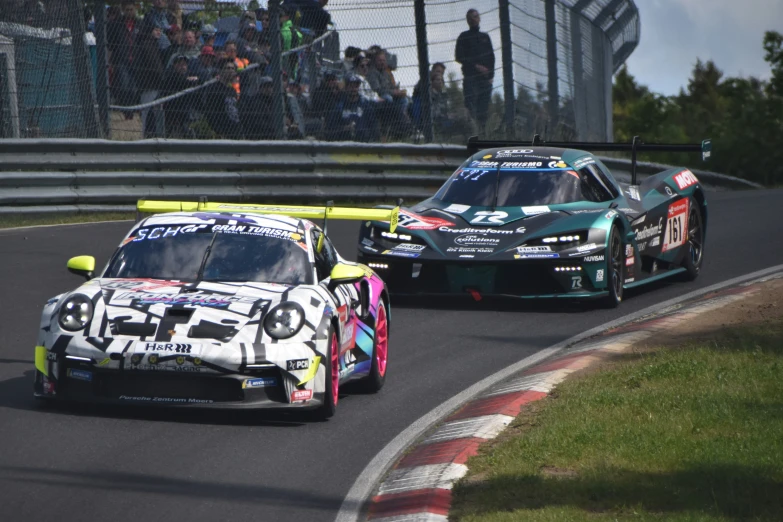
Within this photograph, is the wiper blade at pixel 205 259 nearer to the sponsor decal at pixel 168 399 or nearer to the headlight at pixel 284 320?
the headlight at pixel 284 320

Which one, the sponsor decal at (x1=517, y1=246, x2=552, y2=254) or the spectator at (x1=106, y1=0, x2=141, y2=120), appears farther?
the spectator at (x1=106, y1=0, x2=141, y2=120)

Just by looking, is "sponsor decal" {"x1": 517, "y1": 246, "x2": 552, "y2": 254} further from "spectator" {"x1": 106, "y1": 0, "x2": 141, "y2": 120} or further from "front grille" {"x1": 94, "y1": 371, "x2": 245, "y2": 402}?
"spectator" {"x1": 106, "y1": 0, "x2": 141, "y2": 120}

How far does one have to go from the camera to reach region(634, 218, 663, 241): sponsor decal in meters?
12.1

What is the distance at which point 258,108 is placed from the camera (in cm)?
1623

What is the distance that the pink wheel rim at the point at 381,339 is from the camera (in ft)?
27.6

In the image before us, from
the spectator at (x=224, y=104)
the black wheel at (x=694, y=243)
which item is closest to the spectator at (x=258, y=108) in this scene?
the spectator at (x=224, y=104)

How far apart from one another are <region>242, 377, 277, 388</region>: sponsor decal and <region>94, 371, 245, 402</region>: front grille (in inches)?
1.4

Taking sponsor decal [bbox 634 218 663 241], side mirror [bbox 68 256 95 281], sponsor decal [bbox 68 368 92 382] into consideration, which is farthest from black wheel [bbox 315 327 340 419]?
sponsor decal [bbox 634 218 663 241]

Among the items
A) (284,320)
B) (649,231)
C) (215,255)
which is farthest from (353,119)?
(284,320)

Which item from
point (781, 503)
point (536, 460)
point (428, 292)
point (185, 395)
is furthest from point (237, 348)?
point (428, 292)

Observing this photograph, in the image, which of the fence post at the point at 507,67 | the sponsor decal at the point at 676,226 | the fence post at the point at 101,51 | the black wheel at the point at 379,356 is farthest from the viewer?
the fence post at the point at 507,67

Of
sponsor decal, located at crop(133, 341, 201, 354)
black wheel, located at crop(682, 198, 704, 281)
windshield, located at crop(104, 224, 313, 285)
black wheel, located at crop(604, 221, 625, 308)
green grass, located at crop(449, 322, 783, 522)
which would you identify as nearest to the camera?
green grass, located at crop(449, 322, 783, 522)

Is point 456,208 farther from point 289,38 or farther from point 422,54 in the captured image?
point 422,54

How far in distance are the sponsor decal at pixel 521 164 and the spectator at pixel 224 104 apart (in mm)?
4501
